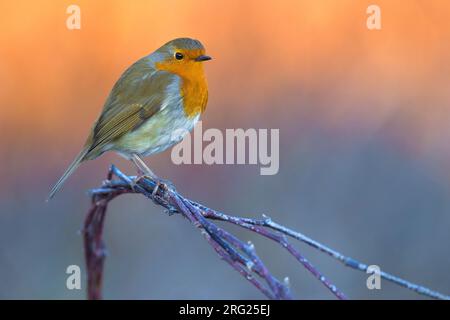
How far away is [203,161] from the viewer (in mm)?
4445

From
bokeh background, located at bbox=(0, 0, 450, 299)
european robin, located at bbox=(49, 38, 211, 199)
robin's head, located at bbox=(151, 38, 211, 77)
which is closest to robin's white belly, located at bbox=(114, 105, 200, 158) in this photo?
european robin, located at bbox=(49, 38, 211, 199)

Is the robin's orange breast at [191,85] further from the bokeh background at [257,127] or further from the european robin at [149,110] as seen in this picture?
the bokeh background at [257,127]

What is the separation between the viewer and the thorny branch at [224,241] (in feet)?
4.33

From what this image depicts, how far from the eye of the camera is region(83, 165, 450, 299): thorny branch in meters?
1.32

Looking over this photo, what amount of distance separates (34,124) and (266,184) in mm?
1545

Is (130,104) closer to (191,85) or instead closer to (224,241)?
(191,85)

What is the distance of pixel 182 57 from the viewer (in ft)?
10.6

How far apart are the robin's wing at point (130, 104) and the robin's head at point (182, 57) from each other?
0.06 m

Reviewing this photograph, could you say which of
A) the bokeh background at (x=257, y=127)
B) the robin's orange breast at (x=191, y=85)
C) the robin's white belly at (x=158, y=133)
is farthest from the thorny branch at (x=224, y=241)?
the bokeh background at (x=257, y=127)

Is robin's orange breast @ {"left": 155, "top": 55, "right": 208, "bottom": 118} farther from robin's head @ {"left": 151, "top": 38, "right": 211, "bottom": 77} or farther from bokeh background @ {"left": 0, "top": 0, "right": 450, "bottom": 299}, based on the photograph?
bokeh background @ {"left": 0, "top": 0, "right": 450, "bottom": 299}

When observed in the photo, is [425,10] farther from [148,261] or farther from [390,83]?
[148,261]

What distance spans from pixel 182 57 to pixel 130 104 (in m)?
0.37

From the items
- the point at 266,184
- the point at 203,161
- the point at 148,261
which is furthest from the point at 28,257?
the point at 266,184

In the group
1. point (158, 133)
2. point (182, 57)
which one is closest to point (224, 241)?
point (158, 133)
